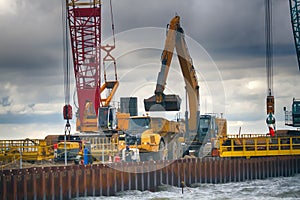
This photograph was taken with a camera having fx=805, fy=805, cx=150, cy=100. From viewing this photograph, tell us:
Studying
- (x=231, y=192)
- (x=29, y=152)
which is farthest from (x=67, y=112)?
(x=231, y=192)

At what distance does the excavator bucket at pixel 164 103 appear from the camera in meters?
68.0

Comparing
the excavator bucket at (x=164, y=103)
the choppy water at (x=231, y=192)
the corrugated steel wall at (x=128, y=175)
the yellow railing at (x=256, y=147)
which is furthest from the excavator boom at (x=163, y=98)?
the choppy water at (x=231, y=192)

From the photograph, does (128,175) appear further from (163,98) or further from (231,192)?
(163,98)

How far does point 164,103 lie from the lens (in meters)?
68.2

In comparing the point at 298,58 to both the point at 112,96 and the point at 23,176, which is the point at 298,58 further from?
the point at 23,176

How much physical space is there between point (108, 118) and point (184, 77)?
1135 cm

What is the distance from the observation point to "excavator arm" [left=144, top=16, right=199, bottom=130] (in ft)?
223

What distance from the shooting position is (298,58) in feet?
279

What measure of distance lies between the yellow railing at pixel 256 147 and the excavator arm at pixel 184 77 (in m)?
5.61

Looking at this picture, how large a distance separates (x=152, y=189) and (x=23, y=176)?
1426 cm

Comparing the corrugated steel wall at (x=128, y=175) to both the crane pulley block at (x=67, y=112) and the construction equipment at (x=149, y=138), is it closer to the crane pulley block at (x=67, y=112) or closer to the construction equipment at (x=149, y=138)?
the construction equipment at (x=149, y=138)

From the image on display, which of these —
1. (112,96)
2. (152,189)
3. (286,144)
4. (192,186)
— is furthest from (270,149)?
(112,96)

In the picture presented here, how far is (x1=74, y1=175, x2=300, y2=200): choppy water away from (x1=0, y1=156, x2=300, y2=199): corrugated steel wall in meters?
0.86

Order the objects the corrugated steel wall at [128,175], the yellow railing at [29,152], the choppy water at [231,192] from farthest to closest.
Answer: the yellow railing at [29,152], the choppy water at [231,192], the corrugated steel wall at [128,175]
